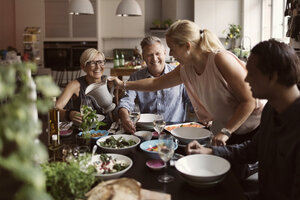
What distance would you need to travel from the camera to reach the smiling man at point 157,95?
8.71ft

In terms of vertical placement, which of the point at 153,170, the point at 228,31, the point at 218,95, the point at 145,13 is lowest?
the point at 153,170

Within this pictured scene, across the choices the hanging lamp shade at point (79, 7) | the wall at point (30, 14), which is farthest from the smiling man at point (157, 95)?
the wall at point (30, 14)

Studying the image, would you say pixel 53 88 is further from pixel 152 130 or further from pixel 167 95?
pixel 167 95

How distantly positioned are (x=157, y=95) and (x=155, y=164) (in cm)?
133

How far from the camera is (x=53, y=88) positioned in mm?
595

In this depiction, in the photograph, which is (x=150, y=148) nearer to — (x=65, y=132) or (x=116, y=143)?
(x=116, y=143)

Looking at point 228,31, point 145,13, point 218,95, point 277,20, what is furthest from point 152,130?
point 145,13

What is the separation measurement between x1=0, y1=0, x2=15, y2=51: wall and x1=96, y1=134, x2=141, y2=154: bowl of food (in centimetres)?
772

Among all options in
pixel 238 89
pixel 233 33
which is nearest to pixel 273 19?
pixel 233 33

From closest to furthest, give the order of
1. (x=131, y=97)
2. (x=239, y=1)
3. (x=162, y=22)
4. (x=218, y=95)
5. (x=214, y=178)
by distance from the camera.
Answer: (x=214, y=178), (x=218, y=95), (x=131, y=97), (x=239, y=1), (x=162, y=22)

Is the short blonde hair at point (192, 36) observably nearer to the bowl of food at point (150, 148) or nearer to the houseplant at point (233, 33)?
the bowl of food at point (150, 148)

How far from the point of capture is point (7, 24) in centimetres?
855

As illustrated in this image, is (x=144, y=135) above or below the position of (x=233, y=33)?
below

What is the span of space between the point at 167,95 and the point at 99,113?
59 centimetres
